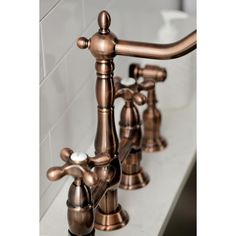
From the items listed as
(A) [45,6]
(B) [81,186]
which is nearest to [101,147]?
(B) [81,186]

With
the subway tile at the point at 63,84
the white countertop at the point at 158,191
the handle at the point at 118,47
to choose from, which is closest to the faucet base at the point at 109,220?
the white countertop at the point at 158,191

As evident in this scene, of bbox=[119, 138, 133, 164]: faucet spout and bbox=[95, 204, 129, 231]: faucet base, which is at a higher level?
bbox=[119, 138, 133, 164]: faucet spout

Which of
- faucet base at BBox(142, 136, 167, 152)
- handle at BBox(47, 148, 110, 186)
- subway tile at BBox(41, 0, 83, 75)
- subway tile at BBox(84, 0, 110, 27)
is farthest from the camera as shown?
faucet base at BBox(142, 136, 167, 152)

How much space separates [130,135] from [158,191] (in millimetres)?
100

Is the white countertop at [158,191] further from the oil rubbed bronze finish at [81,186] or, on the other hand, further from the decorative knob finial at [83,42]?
the decorative knob finial at [83,42]

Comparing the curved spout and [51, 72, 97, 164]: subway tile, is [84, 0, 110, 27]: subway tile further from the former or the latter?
the curved spout

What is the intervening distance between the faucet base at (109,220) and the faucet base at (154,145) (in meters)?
0.21

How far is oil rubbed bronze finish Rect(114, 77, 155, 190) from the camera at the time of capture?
0.95m

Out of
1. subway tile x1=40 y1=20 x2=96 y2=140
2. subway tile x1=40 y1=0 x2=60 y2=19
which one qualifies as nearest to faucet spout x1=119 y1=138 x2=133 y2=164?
subway tile x1=40 y1=20 x2=96 y2=140

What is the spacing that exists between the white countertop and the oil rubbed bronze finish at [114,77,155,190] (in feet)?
0.06

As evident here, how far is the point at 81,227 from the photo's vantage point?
78 centimetres
